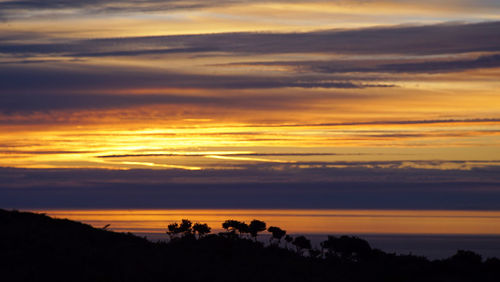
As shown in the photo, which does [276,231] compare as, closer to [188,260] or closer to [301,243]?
[301,243]

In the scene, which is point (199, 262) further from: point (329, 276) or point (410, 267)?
point (410, 267)

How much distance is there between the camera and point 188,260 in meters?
40.8

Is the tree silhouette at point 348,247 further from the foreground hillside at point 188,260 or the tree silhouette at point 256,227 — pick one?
the tree silhouette at point 256,227

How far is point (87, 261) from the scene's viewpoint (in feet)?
118

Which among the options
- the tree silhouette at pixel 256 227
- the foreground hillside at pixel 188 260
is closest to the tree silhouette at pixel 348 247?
the foreground hillside at pixel 188 260

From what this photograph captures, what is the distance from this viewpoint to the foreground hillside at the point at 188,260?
3481 centimetres

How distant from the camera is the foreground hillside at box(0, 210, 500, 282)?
34.8m

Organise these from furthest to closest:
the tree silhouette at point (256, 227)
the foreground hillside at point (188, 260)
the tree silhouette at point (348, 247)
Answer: the tree silhouette at point (256, 227), the tree silhouette at point (348, 247), the foreground hillside at point (188, 260)

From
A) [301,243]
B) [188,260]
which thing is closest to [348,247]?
[301,243]

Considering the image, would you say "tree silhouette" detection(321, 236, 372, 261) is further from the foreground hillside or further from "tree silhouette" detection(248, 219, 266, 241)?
"tree silhouette" detection(248, 219, 266, 241)

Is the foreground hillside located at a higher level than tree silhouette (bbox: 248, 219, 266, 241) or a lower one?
lower

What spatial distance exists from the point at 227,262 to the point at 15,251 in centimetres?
1232

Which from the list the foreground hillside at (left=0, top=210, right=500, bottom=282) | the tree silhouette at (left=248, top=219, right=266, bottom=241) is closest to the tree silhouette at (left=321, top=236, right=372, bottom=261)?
the foreground hillside at (left=0, top=210, right=500, bottom=282)

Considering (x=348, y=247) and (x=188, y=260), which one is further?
(x=348, y=247)
